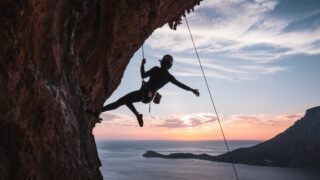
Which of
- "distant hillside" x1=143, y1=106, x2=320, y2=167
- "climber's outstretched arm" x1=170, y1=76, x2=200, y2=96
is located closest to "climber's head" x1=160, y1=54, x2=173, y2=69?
"climber's outstretched arm" x1=170, y1=76, x2=200, y2=96

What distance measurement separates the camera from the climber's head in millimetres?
8805

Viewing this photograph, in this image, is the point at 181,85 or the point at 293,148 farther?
the point at 293,148

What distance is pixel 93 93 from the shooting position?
36.6 feet

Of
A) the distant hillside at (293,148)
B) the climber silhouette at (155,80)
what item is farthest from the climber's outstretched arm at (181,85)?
the distant hillside at (293,148)

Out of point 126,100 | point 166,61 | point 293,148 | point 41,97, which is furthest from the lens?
point 293,148

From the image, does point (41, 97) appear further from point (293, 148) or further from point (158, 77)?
point (293, 148)

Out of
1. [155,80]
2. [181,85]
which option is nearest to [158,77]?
[155,80]

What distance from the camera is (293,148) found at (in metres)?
140

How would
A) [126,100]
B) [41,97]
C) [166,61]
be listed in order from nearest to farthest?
[41,97], [166,61], [126,100]

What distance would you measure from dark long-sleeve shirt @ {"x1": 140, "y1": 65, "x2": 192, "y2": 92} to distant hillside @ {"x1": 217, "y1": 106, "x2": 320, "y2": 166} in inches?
5300

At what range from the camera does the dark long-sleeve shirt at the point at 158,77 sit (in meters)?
8.80

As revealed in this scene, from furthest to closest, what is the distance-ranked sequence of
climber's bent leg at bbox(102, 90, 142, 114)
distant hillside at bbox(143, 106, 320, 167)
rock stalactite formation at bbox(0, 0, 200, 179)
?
distant hillside at bbox(143, 106, 320, 167)
climber's bent leg at bbox(102, 90, 142, 114)
rock stalactite formation at bbox(0, 0, 200, 179)

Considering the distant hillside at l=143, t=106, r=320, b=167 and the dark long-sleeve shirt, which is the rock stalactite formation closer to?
the dark long-sleeve shirt

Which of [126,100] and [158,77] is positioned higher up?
[158,77]
